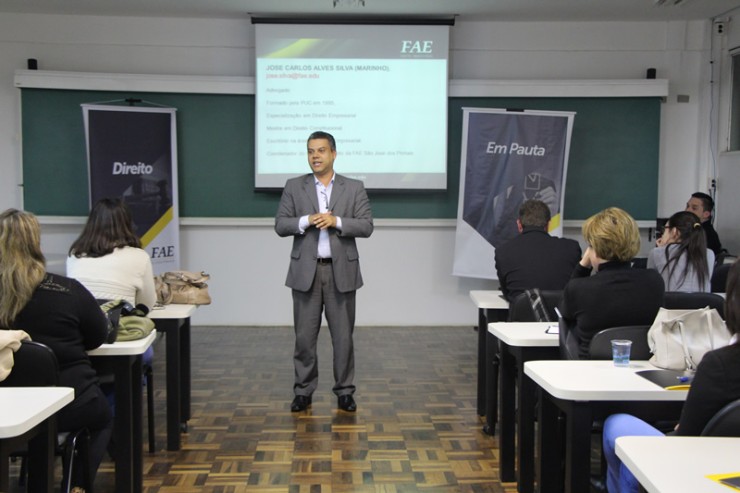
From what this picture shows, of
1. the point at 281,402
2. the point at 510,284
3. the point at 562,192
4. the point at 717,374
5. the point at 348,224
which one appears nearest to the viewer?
the point at 717,374

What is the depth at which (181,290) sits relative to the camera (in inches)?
150

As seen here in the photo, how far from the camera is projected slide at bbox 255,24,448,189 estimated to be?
6.83 metres

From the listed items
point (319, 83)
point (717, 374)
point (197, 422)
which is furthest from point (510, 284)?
point (319, 83)

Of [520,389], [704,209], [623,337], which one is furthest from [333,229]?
[704,209]

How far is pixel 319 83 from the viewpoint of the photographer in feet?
22.5

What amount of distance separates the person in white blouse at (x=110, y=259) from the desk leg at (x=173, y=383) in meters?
0.23

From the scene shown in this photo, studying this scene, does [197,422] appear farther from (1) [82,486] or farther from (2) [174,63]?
(2) [174,63]

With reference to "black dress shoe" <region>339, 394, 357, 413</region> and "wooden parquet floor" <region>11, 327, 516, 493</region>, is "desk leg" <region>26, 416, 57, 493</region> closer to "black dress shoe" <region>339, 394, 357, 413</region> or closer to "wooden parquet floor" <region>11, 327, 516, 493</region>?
"wooden parquet floor" <region>11, 327, 516, 493</region>

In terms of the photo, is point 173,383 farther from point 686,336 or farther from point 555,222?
point 555,222

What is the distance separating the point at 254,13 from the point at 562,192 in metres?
3.28

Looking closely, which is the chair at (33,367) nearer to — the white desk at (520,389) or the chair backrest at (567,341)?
the white desk at (520,389)

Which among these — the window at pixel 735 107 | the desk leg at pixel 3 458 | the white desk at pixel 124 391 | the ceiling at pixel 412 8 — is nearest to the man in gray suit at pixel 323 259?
the white desk at pixel 124 391

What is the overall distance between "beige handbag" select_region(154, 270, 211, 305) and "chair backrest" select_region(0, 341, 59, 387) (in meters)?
1.42

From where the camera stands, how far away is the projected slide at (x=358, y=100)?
269 inches
